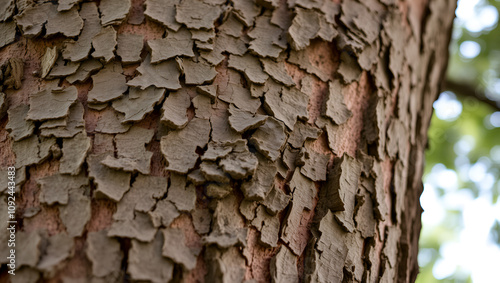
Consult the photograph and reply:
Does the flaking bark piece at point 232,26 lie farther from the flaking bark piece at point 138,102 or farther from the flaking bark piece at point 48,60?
the flaking bark piece at point 48,60

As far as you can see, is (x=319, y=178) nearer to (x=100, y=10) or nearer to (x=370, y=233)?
(x=370, y=233)

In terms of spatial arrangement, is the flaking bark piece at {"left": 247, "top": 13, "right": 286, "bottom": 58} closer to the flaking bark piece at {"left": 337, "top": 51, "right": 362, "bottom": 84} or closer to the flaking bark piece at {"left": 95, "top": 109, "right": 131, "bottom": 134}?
the flaking bark piece at {"left": 337, "top": 51, "right": 362, "bottom": 84}

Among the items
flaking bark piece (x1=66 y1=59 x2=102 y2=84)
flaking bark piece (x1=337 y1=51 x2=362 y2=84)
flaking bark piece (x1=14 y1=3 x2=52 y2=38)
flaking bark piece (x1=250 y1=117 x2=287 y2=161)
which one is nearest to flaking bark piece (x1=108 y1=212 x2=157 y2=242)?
flaking bark piece (x1=250 y1=117 x2=287 y2=161)

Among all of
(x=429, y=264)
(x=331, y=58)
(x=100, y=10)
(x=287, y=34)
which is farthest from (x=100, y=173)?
(x=429, y=264)

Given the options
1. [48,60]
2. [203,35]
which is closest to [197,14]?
[203,35]

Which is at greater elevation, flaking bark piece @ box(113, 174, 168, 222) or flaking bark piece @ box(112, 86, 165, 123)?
flaking bark piece @ box(112, 86, 165, 123)

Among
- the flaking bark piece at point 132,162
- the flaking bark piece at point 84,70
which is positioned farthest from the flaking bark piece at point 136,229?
the flaking bark piece at point 84,70

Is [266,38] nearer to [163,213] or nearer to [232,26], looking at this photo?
[232,26]
